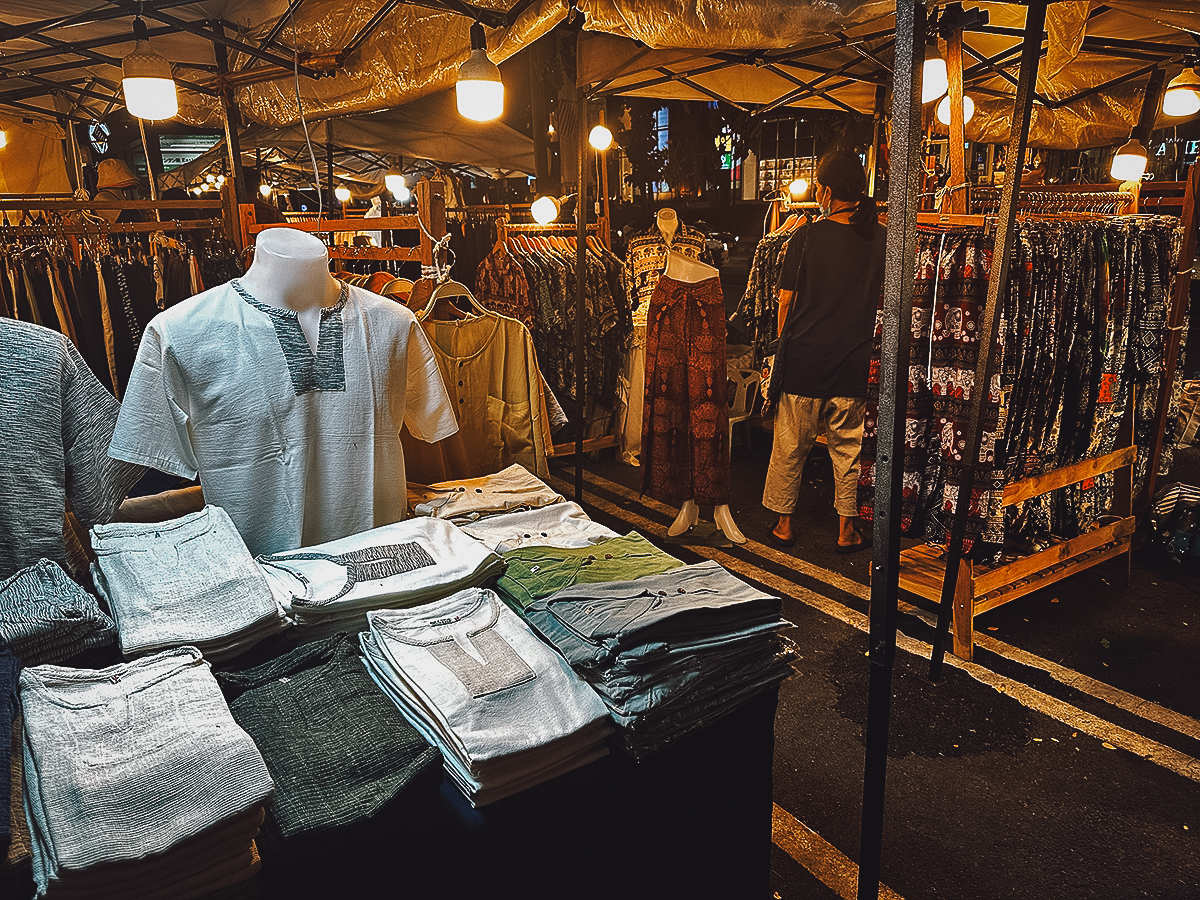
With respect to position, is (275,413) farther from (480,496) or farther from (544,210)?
(544,210)

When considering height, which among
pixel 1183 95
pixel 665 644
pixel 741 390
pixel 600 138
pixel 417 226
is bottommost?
pixel 741 390

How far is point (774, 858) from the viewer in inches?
97.9

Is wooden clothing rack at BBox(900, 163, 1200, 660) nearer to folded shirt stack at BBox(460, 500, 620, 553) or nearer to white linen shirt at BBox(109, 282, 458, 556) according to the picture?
folded shirt stack at BBox(460, 500, 620, 553)

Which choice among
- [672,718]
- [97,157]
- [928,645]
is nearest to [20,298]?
[672,718]

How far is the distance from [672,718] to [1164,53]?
510cm

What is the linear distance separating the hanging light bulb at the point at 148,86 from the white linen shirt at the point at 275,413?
82.4 inches

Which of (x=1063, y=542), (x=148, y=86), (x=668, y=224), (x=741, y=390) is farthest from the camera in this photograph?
(x=741, y=390)

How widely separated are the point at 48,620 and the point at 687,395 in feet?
12.4

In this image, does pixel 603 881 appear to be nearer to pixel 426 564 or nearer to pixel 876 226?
pixel 426 564

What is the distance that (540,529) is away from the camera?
2.32 metres

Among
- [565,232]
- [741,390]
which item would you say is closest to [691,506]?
[741,390]

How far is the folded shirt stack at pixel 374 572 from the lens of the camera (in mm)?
1800

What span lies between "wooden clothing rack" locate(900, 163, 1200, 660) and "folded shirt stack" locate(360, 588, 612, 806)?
2280 mm

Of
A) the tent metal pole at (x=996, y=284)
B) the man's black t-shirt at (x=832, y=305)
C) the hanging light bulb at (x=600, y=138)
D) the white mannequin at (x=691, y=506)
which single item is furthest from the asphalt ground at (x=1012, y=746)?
the hanging light bulb at (x=600, y=138)
